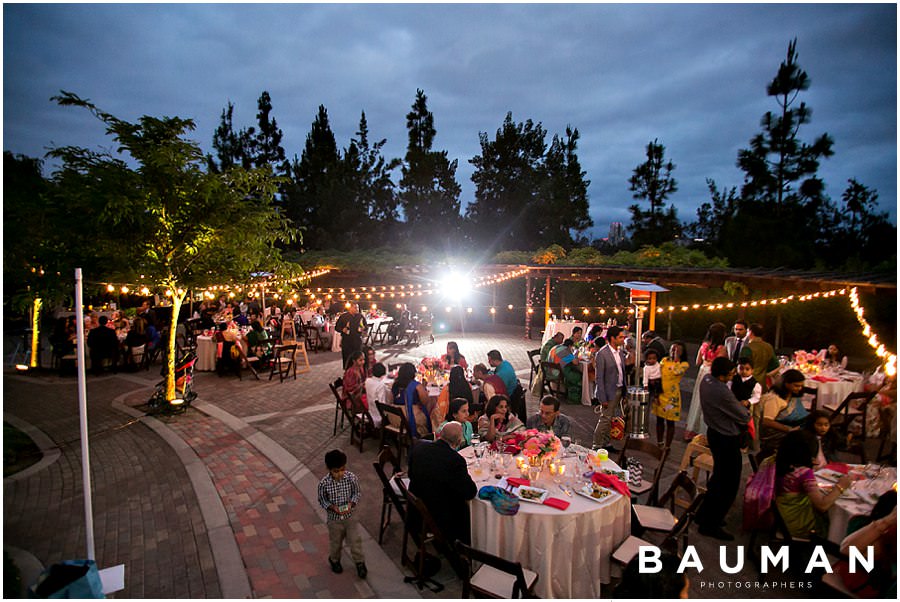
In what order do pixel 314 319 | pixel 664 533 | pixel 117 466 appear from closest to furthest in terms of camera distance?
pixel 664 533, pixel 117 466, pixel 314 319

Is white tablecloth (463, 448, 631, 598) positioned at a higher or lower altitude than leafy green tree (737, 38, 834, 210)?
lower

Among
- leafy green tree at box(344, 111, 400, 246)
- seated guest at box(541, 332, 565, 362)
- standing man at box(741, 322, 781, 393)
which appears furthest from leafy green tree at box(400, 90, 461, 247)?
standing man at box(741, 322, 781, 393)

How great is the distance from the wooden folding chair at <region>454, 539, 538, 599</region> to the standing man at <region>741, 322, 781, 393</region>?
5672mm

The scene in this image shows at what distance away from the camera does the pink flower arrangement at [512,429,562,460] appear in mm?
4367

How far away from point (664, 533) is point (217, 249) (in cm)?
743

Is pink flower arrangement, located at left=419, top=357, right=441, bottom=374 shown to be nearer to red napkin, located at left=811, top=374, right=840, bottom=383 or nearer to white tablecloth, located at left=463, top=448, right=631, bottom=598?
white tablecloth, located at left=463, top=448, right=631, bottom=598

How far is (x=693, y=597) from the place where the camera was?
385 centimetres

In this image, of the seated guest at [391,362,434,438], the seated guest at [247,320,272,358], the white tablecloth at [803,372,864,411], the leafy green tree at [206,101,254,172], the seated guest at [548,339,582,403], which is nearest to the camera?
the seated guest at [391,362,434,438]

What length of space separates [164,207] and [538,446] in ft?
21.7

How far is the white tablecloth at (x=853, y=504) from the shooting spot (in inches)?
153

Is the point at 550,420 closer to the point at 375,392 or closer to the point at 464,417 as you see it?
the point at 464,417

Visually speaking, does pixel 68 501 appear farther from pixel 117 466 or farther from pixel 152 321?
pixel 152 321

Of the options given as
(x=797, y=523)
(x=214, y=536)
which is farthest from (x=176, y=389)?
(x=797, y=523)

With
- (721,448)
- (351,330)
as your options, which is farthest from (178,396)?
(721,448)
